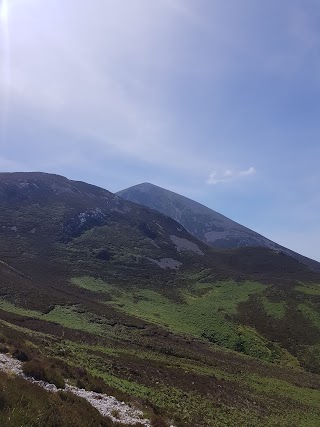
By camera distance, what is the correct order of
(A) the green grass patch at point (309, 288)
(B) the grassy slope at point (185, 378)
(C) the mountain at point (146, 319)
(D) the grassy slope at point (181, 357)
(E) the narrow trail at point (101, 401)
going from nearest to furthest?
(E) the narrow trail at point (101, 401)
(C) the mountain at point (146, 319)
(B) the grassy slope at point (185, 378)
(D) the grassy slope at point (181, 357)
(A) the green grass patch at point (309, 288)

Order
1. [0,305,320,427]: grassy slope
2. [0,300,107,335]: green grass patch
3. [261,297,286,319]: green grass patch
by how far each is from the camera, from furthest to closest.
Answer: [261,297,286,319]: green grass patch, [0,300,107,335]: green grass patch, [0,305,320,427]: grassy slope

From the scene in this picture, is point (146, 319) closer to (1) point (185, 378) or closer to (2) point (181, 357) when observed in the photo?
(2) point (181, 357)

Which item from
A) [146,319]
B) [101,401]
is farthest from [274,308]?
[101,401]

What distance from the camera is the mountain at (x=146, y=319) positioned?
23.5 m

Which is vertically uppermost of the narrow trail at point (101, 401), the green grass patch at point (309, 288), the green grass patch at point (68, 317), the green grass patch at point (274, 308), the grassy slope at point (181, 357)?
the green grass patch at point (309, 288)

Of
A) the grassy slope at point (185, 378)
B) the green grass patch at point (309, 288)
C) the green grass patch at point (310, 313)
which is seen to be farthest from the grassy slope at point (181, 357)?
the green grass patch at point (309, 288)

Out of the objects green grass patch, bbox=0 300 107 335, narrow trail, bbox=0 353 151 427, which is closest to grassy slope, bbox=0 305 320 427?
green grass patch, bbox=0 300 107 335

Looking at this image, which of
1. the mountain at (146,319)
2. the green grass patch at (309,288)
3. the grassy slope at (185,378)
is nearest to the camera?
the mountain at (146,319)

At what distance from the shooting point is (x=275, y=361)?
55719mm

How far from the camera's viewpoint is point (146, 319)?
63.9 metres

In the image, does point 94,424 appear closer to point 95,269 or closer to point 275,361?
point 275,361

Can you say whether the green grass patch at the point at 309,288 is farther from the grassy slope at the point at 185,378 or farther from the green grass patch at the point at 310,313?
the grassy slope at the point at 185,378

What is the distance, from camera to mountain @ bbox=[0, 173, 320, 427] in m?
23.5

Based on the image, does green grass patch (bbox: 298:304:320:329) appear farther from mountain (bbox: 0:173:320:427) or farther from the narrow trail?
the narrow trail
